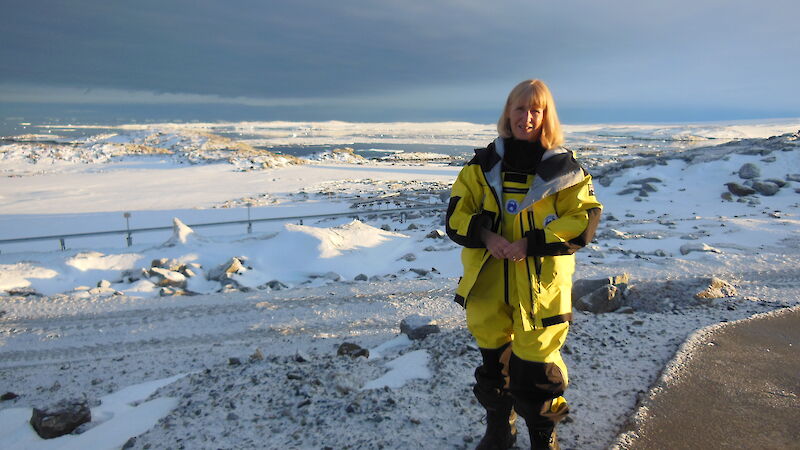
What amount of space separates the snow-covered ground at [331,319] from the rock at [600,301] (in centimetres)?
25

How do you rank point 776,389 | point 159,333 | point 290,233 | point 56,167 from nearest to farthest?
point 776,389
point 159,333
point 290,233
point 56,167

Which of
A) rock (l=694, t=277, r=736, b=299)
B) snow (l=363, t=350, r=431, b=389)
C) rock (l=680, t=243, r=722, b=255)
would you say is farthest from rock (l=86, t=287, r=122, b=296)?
rock (l=680, t=243, r=722, b=255)

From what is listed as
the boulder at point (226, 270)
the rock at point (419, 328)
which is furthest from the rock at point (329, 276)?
the rock at point (419, 328)

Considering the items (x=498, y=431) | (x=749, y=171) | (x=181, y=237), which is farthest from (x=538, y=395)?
(x=749, y=171)

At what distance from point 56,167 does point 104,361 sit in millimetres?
53833

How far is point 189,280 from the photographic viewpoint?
416 inches

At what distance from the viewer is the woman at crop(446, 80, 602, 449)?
8.38 ft

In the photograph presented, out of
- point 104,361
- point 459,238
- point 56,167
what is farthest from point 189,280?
point 56,167

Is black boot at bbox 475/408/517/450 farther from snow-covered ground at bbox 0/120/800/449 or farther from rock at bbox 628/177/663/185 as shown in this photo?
rock at bbox 628/177/663/185

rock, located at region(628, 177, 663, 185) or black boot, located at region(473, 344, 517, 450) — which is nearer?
black boot, located at region(473, 344, 517, 450)

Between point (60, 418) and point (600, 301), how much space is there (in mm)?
5950

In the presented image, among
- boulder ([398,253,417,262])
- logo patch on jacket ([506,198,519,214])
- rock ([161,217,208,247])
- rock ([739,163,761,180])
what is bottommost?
boulder ([398,253,417,262])

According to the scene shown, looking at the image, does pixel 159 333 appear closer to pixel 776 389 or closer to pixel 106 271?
pixel 106 271

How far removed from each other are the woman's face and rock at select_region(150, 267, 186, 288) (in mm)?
9367
